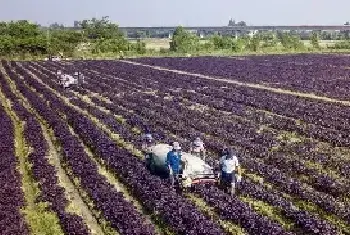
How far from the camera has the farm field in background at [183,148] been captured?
14.2 meters

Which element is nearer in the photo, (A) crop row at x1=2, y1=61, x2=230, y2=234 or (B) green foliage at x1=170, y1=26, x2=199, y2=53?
(A) crop row at x1=2, y1=61, x2=230, y2=234

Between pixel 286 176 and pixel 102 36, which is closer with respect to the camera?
pixel 286 176

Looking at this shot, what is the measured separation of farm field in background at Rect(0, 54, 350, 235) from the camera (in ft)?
46.8

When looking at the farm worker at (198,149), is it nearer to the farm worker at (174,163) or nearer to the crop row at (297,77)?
the farm worker at (174,163)

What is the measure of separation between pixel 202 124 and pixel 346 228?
1430 cm

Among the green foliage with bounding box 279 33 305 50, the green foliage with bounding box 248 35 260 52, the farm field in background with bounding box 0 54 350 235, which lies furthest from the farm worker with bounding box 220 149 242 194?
the green foliage with bounding box 279 33 305 50

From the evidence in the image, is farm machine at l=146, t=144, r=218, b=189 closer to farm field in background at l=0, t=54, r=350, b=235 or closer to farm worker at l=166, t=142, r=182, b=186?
farm worker at l=166, t=142, r=182, b=186

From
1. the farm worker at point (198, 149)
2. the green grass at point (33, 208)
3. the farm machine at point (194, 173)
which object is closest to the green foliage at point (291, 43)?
the farm worker at point (198, 149)

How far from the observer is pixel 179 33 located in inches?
4242

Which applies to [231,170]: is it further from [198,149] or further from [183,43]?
[183,43]

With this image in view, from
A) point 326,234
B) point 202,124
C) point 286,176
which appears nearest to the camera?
point 326,234

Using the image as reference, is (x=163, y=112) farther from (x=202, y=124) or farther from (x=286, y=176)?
(x=286, y=176)

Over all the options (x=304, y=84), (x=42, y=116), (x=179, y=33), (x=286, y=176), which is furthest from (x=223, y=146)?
(x=179, y=33)

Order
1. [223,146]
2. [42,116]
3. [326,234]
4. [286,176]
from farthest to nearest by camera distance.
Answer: [42,116] → [223,146] → [286,176] → [326,234]
